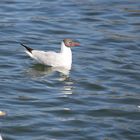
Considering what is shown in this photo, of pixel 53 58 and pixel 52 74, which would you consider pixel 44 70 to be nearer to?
pixel 53 58

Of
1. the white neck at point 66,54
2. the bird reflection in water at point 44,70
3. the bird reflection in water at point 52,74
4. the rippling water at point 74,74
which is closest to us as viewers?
the rippling water at point 74,74

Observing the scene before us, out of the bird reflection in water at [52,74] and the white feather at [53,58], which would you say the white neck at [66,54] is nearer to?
the white feather at [53,58]

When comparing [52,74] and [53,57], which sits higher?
[53,57]

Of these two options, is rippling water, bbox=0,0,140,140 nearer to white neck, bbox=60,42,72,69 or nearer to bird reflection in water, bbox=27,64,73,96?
bird reflection in water, bbox=27,64,73,96

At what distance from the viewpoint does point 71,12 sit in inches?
798

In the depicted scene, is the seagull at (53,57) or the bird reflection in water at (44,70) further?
the seagull at (53,57)

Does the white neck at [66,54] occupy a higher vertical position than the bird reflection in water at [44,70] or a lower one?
higher

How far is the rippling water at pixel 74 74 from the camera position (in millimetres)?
12312

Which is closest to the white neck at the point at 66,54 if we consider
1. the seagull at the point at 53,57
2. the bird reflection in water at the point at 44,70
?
the seagull at the point at 53,57

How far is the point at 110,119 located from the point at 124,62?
3.45m

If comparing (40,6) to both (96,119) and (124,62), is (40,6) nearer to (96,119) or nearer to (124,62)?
(124,62)

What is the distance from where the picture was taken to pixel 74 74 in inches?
602

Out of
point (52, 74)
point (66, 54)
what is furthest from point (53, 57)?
point (52, 74)

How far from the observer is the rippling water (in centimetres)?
1231
